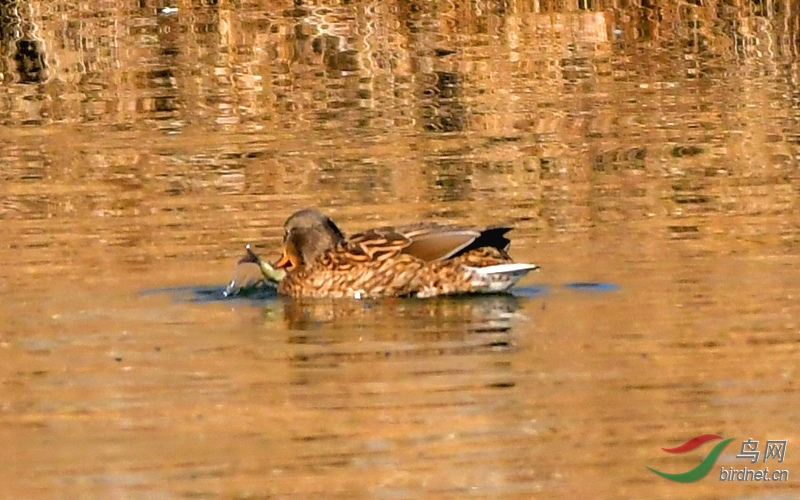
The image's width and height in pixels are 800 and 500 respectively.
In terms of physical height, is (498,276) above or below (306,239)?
below

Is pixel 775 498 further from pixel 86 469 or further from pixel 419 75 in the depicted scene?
pixel 419 75

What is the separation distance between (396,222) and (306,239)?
1.46 m

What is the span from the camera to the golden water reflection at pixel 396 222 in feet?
23.9

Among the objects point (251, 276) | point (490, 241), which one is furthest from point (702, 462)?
point (251, 276)

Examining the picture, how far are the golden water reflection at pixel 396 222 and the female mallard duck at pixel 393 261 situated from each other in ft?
0.59

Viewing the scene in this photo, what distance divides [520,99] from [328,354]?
781cm

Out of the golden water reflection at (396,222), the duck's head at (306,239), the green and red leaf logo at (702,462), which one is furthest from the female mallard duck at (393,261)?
the green and red leaf logo at (702,462)

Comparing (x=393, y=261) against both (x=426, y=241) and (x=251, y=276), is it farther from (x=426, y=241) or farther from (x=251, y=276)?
(x=251, y=276)

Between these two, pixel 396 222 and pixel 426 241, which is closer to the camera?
pixel 426 241

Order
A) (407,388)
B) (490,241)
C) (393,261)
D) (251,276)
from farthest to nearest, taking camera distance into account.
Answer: (251,276) → (393,261) → (490,241) → (407,388)

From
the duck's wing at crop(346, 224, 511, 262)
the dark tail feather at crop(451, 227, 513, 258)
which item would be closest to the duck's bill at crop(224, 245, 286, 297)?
the duck's wing at crop(346, 224, 511, 262)

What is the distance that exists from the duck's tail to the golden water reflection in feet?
0.30

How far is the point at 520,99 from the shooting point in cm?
1638

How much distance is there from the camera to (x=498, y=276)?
9.98 m
